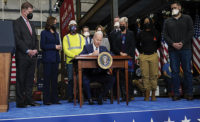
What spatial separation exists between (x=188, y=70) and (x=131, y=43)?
1096mm

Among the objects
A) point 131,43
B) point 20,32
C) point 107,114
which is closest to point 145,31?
point 131,43

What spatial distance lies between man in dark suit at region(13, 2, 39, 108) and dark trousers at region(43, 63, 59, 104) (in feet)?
0.93

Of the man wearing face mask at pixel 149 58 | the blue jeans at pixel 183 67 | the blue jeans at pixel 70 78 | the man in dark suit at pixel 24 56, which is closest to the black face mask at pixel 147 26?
the man wearing face mask at pixel 149 58

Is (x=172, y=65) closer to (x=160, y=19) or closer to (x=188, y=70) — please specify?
(x=188, y=70)

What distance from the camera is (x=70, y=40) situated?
14.5ft

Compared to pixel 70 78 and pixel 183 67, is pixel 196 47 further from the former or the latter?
pixel 70 78

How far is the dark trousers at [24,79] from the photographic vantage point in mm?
3711

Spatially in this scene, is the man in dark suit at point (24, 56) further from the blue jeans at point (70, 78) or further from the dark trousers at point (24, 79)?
the blue jeans at point (70, 78)

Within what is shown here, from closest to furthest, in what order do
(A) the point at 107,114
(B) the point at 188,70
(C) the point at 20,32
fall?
(A) the point at 107,114, (C) the point at 20,32, (B) the point at 188,70

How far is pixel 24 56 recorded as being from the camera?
377 cm

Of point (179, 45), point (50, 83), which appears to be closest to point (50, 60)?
point (50, 83)

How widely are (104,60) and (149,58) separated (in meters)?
1.18

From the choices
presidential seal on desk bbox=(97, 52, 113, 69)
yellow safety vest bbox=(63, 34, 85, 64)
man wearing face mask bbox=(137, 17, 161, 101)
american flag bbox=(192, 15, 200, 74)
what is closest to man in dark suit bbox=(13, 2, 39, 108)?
yellow safety vest bbox=(63, 34, 85, 64)

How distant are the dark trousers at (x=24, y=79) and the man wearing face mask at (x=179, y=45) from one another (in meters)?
2.34
